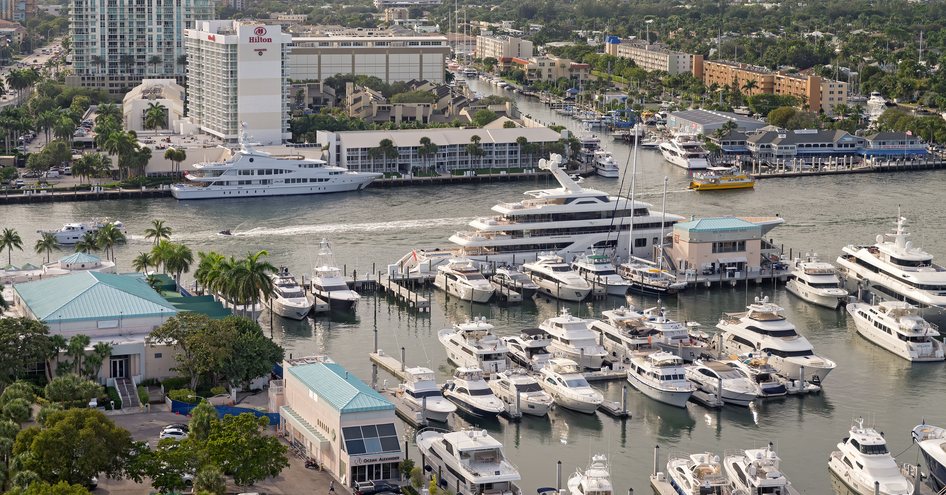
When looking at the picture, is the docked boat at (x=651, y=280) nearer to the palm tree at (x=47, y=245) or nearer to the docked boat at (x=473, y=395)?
the docked boat at (x=473, y=395)

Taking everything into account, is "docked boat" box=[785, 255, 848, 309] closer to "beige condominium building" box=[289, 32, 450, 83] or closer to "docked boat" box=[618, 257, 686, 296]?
"docked boat" box=[618, 257, 686, 296]

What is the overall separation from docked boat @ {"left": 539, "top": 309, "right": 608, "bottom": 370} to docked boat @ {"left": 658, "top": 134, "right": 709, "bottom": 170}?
83.6 feet

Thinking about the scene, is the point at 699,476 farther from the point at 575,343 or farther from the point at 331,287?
the point at 331,287

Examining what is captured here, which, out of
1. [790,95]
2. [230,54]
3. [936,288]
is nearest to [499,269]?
[936,288]

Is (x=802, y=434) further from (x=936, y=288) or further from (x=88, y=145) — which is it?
(x=88, y=145)

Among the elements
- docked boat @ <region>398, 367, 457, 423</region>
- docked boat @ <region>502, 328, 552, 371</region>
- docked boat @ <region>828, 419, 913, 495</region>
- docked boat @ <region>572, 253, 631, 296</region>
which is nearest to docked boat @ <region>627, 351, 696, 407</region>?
docked boat @ <region>502, 328, 552, 371</region>

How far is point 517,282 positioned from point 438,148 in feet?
61.6

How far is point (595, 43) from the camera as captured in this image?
10150 cm

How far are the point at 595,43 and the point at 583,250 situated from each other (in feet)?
210

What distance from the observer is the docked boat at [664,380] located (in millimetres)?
27891

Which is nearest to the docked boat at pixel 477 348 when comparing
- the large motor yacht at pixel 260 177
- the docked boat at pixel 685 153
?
the large motor yacht at pixel 260 177

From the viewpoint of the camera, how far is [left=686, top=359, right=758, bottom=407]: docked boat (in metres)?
27.9

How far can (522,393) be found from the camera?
27.3 meters

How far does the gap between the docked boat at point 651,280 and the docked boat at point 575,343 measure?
18.9 ft
